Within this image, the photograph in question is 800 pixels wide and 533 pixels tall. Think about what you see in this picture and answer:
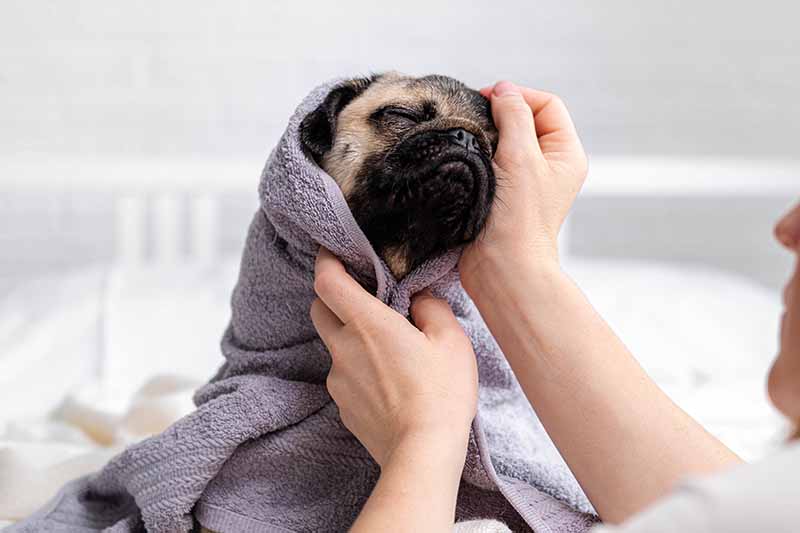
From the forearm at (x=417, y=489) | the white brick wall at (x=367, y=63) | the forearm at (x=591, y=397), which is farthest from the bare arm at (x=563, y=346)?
the white brick wall at (x=367, y=63)

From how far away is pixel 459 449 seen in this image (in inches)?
A: 27.9

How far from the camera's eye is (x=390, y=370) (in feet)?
2.49

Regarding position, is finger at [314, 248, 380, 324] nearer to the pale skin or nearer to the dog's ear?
the pale skin

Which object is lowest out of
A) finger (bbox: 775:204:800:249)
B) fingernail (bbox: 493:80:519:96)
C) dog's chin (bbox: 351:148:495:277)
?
dog's chin (bbox: 351:148:495:277)

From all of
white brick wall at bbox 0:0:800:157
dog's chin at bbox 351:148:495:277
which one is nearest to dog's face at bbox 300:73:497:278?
dog's chin at bbox 351:148:495:277

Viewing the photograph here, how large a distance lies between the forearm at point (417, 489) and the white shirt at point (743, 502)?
0.28 metres

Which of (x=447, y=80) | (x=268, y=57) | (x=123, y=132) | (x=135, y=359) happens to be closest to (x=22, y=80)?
(x=123, y=132)

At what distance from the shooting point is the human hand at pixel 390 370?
72cm

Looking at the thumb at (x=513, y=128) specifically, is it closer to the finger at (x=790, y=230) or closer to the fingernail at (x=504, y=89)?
the fingernail at (x=504, y=89)

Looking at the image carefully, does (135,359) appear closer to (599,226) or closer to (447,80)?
(447,80)

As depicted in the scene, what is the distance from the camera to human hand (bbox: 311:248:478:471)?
0.72 metres

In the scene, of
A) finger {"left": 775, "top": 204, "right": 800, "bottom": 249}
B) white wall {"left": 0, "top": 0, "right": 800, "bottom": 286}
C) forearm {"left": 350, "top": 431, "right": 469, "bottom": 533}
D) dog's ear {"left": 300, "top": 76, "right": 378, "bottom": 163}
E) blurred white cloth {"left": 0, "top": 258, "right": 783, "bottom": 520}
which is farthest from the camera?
white wall {"left": 0, "top": 0, "right": 800, "bottom": 286}

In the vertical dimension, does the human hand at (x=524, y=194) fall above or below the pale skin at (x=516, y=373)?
above

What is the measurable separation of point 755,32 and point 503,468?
2.18 meters
